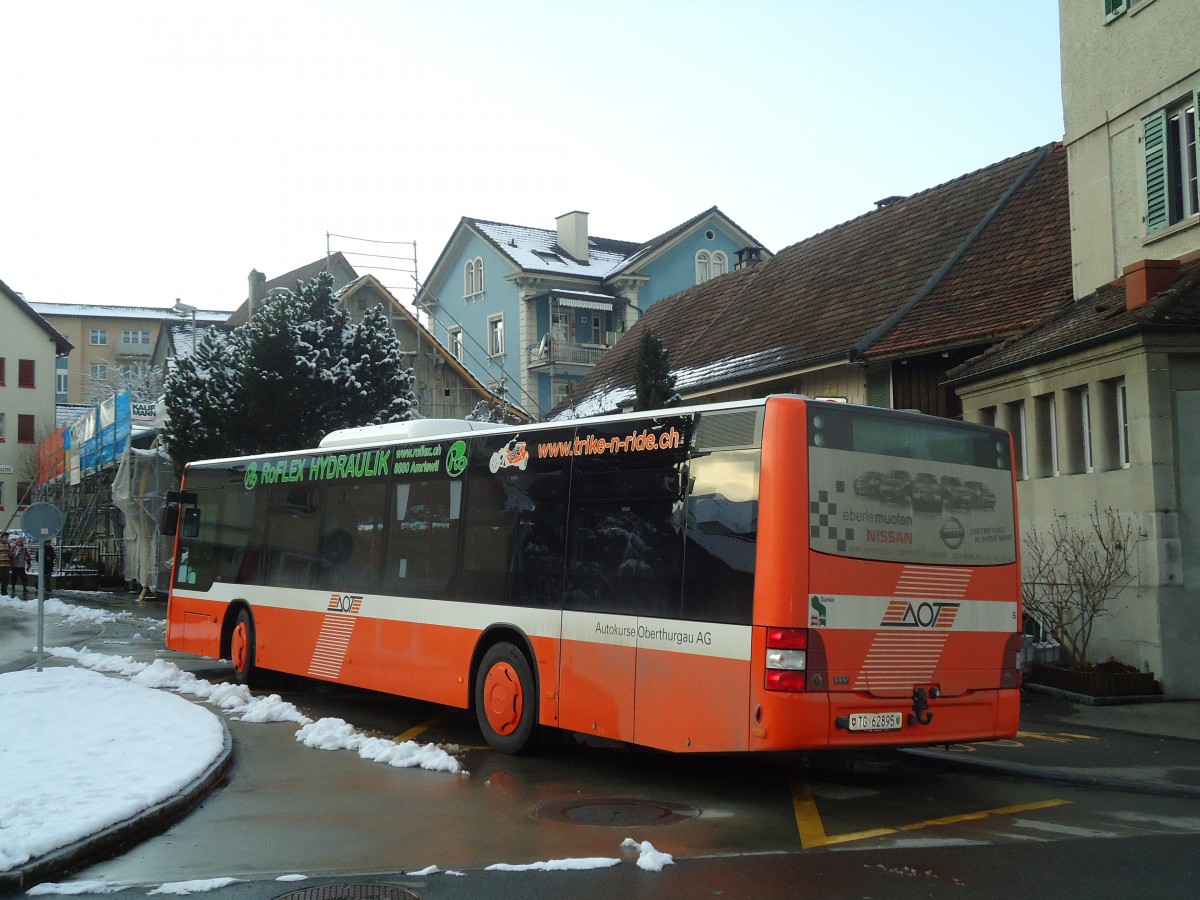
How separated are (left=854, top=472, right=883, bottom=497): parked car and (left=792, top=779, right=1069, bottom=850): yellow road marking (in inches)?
86.2

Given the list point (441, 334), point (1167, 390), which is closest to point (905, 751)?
point (1167, 390)

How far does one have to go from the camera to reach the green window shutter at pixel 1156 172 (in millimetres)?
15836

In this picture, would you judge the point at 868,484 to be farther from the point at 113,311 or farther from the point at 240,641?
the point at 113,311

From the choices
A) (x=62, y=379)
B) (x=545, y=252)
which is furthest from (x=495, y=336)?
(x=62, y=379)

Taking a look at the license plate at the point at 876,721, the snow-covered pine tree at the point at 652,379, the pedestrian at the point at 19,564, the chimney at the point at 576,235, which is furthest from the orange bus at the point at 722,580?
the chimney at the point at 576,235

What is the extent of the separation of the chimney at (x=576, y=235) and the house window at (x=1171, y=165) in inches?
1552

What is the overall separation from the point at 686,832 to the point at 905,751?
405 cm

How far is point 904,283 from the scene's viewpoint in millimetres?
22828

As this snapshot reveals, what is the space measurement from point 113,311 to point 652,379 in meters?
105

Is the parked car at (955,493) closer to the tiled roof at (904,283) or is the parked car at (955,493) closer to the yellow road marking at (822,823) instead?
the yellow road marking at (822,823)

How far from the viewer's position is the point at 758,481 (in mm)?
8602

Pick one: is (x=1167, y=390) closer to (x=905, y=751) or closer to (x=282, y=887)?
(x=905, y=751)

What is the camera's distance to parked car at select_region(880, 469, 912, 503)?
8.89m

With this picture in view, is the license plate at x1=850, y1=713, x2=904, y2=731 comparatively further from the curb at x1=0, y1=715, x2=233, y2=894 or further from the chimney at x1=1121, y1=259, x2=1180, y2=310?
the chimney at x1=1121, y1=259, x2=1180, y2=310
